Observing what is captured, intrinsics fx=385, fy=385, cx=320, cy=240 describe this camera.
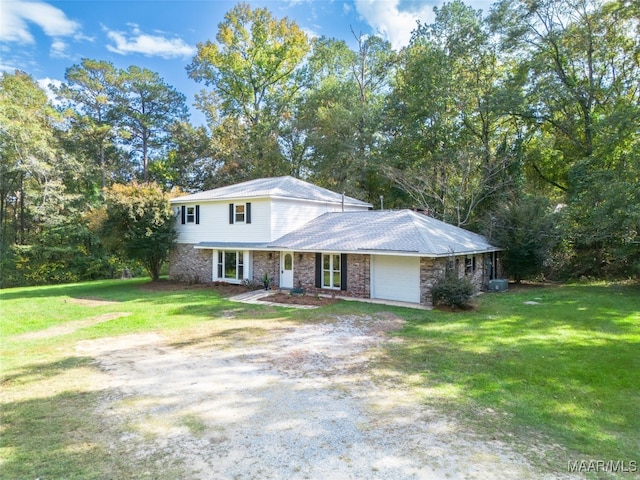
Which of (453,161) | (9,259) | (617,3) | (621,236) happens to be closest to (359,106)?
(453,161)

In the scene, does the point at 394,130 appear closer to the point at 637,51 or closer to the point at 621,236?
the point at 637,51

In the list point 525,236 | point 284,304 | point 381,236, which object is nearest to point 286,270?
point 284,304

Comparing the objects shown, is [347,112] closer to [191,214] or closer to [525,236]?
[191,214]

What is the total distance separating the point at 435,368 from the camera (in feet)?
25.1

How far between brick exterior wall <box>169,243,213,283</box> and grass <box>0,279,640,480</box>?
18.0 ft

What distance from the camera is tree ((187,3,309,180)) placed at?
116 ft

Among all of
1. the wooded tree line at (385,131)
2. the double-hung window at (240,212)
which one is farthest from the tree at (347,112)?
the double-hung window at (240,212)

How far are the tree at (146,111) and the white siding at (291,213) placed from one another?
786 inches

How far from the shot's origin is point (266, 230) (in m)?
18.8

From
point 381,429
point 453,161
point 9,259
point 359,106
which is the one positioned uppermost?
point 359,106

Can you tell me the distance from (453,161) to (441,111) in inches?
157

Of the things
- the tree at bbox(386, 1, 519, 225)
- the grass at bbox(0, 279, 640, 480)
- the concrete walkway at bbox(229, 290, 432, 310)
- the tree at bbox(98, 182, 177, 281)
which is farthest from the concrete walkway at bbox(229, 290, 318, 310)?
the tree at bbox(386, 1, 519, 225)

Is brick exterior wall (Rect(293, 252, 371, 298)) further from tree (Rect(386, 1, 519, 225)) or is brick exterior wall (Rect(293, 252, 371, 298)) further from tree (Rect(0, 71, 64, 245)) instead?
tree (Rect(0, 71, 64, 245))

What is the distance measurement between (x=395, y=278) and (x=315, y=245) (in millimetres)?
3774
